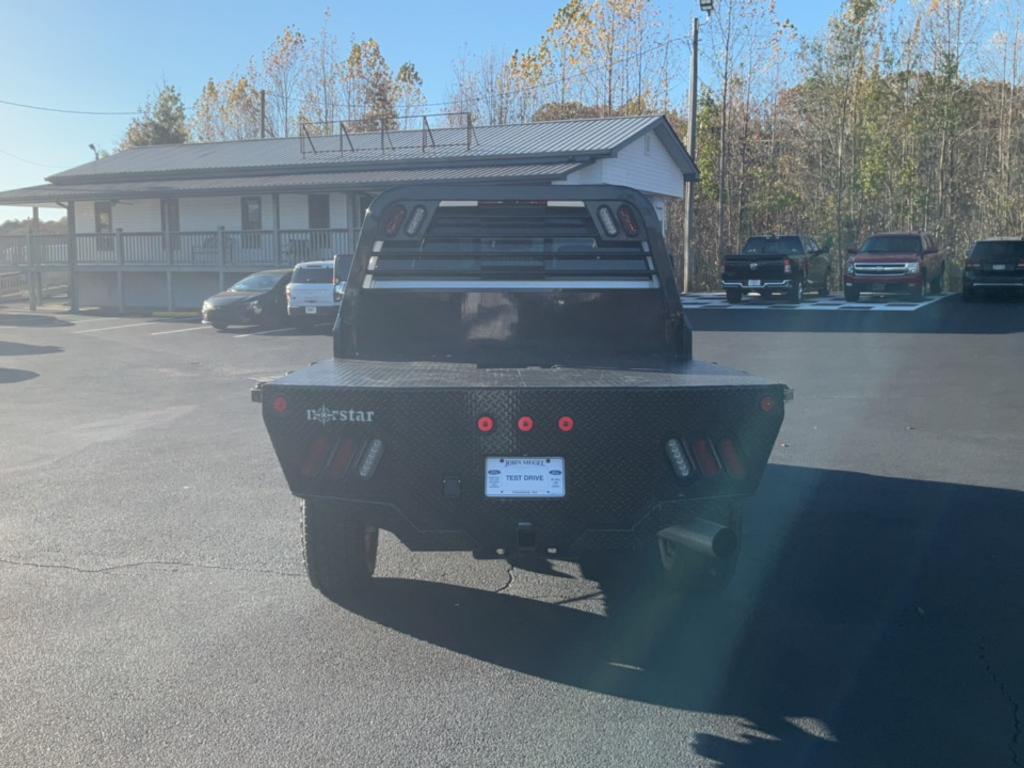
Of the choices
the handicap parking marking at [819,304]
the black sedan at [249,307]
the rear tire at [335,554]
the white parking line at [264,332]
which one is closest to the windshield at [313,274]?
the black sedan at [249,307]

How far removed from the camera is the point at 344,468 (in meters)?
4.59

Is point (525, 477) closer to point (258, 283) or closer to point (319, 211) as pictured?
point (258, 283)

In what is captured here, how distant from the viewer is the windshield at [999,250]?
91.9 feet

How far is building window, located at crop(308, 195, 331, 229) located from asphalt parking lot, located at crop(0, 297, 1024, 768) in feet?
82.3

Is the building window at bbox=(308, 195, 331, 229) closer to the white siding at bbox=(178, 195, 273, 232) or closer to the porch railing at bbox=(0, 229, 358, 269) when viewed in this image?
the white siding at bbox=(178, 195, 273, 232)

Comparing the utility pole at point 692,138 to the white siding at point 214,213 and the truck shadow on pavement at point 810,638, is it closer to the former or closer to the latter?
the white siding at point 214,213

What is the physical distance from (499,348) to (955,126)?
127 ft

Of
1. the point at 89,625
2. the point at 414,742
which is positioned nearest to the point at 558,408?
the point at 414,742

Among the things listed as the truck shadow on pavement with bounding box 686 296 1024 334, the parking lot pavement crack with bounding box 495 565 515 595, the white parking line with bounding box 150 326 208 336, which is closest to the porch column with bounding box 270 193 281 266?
the white parking line with bounding box 150 326 208 336

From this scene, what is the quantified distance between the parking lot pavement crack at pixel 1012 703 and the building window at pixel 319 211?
3067 centimetres

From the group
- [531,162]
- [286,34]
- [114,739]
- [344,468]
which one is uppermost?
[286,34]

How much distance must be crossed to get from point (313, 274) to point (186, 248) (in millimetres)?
10898

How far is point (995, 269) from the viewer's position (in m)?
28.0

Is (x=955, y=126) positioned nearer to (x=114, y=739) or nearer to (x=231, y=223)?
(x=231, y=223)
